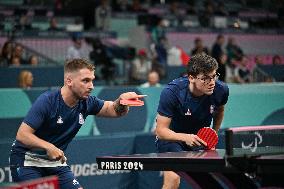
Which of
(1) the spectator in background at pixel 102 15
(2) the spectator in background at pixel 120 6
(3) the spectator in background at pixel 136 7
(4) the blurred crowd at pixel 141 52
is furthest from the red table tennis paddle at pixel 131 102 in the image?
(3) the spectator in background at pixel 136 7

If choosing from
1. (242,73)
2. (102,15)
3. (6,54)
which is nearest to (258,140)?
(6,54)

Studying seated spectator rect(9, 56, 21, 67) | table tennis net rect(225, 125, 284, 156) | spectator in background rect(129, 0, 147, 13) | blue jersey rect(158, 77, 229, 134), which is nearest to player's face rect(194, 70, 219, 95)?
blue jersey rect(158, 77, 229, 134)

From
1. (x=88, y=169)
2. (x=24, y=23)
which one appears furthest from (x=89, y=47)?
(x=88, y=169)

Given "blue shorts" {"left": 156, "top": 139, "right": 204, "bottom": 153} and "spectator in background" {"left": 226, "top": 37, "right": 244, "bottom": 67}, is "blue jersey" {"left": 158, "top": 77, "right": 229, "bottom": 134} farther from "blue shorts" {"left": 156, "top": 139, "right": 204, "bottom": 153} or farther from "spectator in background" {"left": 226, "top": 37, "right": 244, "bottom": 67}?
"spectator in background" {"left": 226, "top": 37, "right": 244, "bottom": 67}

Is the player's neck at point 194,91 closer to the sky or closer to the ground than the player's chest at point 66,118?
closer to the sky

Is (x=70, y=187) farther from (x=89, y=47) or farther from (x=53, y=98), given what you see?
(x=89, y=47)

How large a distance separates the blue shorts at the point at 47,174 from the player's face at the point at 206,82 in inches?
56.6

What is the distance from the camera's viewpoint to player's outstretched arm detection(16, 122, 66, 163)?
19.1 feet

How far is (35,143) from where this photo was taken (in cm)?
598

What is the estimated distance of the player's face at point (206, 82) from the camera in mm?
6750

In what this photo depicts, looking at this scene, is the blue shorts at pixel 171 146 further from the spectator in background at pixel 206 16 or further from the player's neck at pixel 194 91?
the spectator in background at pixel 206 16

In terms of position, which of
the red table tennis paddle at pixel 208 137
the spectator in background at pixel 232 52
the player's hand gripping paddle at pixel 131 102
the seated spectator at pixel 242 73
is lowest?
the seated spectator at pixel 242 73

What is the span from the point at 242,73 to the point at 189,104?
10.7 metres

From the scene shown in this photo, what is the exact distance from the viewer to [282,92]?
13258 mm
